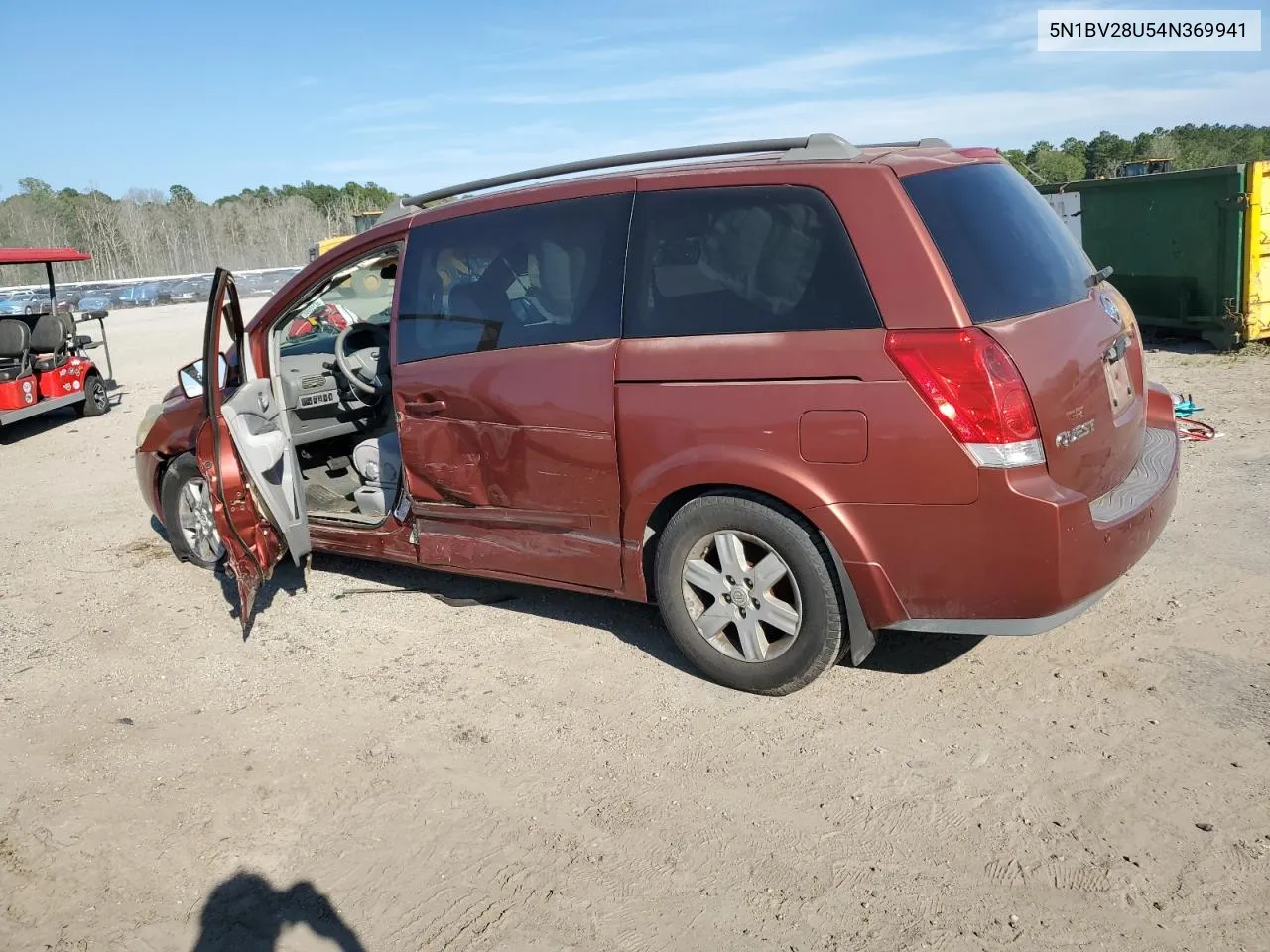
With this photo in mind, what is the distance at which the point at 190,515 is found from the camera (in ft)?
20.0

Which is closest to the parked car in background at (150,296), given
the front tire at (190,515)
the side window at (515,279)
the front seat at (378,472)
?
the front tire at (190,515)

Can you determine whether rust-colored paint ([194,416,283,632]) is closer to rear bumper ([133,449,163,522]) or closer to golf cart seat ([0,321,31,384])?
rear bumper ([133,449,163,522])

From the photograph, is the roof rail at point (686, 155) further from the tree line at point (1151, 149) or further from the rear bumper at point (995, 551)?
the tree line at point (1151, 149)

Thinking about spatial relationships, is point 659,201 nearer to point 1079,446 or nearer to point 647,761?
point 1079,446

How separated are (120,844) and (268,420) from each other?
243 centimetres

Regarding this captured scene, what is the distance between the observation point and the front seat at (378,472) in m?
5.43

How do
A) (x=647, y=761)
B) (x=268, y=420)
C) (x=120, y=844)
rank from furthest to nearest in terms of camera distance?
1. (x=268, y=420)
2. (x=647, y=761)
3. (x=120, y=844)

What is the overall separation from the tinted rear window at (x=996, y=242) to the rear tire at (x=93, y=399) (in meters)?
11.8

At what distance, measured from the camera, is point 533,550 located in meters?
4.50

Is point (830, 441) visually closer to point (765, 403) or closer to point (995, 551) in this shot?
point (765, 403)

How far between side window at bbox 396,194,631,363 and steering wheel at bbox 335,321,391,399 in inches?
51.9

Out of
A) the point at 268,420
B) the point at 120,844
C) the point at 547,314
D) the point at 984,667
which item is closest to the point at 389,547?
the point at 268,420

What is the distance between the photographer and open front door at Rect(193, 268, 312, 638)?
481 centimetres

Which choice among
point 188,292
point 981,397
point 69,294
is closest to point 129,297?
point 69,294
